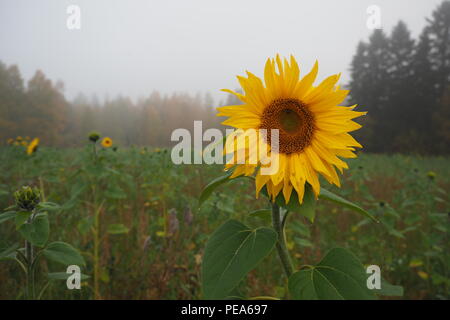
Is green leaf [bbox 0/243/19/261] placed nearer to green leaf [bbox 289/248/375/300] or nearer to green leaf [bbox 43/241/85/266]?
green leaf [bbox 43/241/85/266]

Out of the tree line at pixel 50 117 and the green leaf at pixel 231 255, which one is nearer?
the green leaf at pixel 231 255

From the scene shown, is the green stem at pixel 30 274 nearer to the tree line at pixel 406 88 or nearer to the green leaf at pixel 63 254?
the green leaf at pixel 63 254

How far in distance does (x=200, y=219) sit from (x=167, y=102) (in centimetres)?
4639

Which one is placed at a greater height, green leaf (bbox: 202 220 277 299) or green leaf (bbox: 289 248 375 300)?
green leaf (bbox: 202 220 277 299)

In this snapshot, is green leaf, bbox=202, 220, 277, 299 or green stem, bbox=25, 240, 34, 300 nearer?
green leaf, bbox=202, 220, 277, 299

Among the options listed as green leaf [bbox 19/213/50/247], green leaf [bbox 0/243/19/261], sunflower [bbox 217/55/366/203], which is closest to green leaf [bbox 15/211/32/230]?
green leaf [bbox 19/213/50/247]

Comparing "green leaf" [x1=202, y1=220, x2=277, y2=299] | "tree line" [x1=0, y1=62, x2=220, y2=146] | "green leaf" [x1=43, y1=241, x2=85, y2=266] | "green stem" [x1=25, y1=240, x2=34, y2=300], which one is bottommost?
"green stem" [x1=25, y1=240, x2=34, y2=300]

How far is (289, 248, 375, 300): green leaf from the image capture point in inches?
30.8

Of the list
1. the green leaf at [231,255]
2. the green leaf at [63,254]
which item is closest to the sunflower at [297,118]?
the green leaf at [231,255]

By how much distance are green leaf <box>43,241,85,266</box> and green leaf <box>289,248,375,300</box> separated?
0.89m

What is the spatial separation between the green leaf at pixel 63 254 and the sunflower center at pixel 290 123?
0.95 meters

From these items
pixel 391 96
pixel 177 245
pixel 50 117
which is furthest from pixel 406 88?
pixel 50 117

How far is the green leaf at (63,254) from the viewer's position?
118 centimetres

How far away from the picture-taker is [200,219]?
3479 mm
